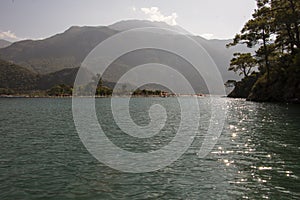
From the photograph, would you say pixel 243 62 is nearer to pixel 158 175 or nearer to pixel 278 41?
pixel 278 41

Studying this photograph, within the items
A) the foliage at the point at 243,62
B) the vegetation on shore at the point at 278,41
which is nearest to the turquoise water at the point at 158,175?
the vegetation on shore at the point at 278,41

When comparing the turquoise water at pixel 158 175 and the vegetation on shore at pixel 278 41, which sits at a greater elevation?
the vegetation on shore at pixel 278 41

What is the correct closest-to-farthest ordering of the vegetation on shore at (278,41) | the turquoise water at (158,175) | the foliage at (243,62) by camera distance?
the turquoise water at (158,175), the vegetation on shore at (278,41), the foliage at (243,62)

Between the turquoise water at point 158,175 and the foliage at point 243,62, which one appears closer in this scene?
the turquoise water at point 158,175

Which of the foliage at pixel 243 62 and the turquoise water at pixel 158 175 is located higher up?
the foliage at pixel 243 62

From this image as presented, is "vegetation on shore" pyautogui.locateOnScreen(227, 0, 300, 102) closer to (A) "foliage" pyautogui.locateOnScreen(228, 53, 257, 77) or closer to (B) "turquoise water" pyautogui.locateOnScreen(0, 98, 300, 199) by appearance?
(A) "foliage" pyautogui.locateOnScreen(228, 53, 257, 77)

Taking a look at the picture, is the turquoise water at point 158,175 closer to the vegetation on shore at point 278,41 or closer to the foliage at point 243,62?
the vegetation on shore at point 278,41

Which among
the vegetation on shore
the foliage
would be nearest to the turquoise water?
the vegetation on shore

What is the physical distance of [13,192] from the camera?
490 inches

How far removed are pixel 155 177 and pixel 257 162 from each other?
24.9 feet

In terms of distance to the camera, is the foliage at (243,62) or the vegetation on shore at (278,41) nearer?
the vegetation on shore at (278,41)

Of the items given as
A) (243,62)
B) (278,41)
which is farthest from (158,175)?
(243,62)

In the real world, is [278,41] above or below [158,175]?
above

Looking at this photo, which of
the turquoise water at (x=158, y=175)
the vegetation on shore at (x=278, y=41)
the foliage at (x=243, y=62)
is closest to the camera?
the turquoise water at (x=158, y=175)
